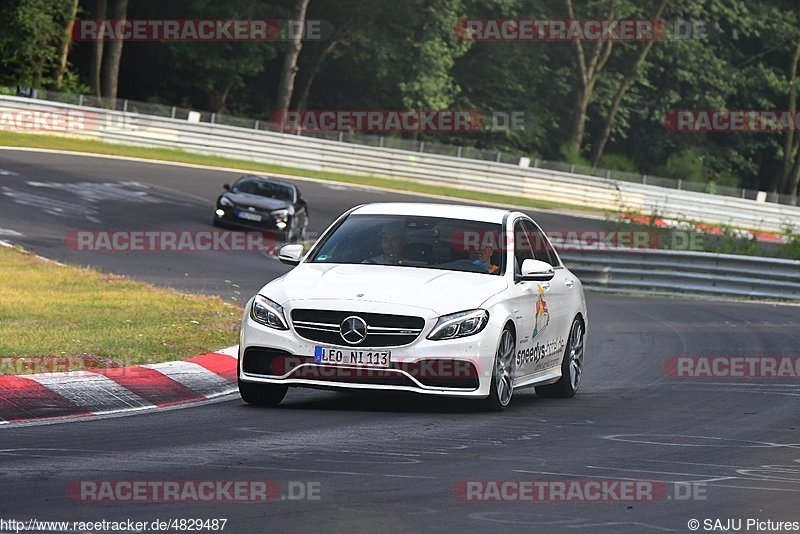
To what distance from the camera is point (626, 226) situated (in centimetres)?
3412

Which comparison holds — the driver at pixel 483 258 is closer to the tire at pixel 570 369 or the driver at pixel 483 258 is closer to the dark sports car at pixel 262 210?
the tire at pixel 570 369

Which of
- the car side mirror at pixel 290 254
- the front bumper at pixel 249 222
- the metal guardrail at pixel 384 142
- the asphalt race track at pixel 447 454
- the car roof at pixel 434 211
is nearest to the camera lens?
the asphalt race track at pixel 447 454

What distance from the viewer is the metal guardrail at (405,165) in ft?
158

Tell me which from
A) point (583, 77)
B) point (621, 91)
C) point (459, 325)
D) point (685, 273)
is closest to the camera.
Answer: point (459, 325)

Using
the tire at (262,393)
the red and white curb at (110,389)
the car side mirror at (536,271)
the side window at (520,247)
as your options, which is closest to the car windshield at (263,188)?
the red and white curb at (110,389)

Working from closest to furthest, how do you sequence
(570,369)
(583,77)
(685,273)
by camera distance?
(570,369)
(685,273)
(583,77)

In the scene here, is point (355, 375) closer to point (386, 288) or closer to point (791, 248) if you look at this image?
point (386, 288)

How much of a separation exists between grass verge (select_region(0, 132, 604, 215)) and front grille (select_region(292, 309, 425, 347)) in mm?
33753

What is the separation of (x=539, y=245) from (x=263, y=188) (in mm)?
20886

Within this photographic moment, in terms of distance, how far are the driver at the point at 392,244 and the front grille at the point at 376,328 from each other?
3.55ft

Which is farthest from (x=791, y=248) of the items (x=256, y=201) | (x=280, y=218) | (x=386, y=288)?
(x=386, y=288)

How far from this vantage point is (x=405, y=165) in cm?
5309

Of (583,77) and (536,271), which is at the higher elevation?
(583,77)

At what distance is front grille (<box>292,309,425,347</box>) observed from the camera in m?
10.6
